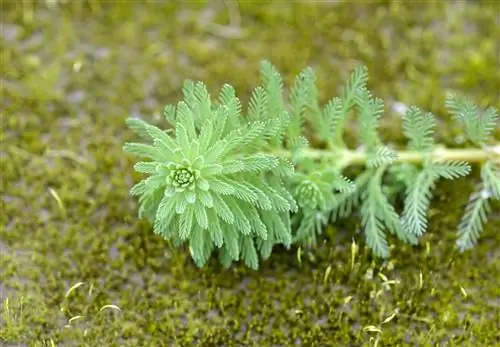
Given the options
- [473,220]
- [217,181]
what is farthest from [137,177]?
[473,220]

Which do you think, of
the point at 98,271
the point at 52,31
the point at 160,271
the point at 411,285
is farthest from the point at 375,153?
the point at 52,31

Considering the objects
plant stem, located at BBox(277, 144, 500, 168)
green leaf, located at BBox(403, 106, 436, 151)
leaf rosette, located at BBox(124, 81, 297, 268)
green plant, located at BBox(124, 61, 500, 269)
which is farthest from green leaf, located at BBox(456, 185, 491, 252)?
leaf rosette, located at BBox(124, 81, 297, 268)

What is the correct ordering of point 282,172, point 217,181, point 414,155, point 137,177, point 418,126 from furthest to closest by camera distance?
point 137,177 < point 414,155 < point 418,126 < point 282,172 < point 217,181

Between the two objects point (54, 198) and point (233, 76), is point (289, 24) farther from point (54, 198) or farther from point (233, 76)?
point (54, 198)

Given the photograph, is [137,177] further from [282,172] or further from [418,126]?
[418,126]

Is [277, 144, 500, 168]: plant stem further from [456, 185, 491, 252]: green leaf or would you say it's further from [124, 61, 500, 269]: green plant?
[456, 185, 491, 252]: green leaf

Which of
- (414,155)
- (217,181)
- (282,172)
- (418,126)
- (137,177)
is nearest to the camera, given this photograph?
(217,181)
